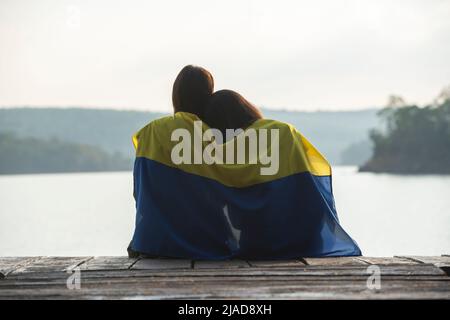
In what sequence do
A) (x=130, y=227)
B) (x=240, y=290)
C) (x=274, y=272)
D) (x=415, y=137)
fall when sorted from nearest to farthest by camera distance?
(x=240, y=290), (x=274, y=272), (x=130, y=227), (x=415, y=137)

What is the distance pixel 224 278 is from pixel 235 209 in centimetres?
117

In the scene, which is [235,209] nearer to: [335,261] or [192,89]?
[335,261]

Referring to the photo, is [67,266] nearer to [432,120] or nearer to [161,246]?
[161,246]

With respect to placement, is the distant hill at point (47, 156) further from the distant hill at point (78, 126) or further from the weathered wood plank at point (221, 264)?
the weathered wood plank at point (221, 264)

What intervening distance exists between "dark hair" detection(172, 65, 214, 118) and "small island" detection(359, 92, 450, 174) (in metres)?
80.8

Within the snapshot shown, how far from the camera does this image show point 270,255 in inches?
201

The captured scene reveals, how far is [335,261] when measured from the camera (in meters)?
4.72

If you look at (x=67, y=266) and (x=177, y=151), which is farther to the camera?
(x=177, y=151)

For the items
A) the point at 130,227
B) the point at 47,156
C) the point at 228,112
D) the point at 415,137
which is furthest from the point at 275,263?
the point at 47,156

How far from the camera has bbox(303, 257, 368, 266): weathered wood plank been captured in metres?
4.56

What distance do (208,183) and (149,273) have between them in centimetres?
108

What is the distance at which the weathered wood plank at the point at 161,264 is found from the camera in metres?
4.54

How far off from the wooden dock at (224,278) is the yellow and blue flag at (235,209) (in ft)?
0.70

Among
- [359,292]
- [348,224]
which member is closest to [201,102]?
[359,292]
